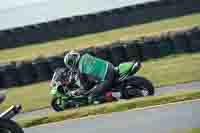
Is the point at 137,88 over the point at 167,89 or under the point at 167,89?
over

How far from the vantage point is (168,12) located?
2662cm

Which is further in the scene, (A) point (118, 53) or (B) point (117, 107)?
(A) point (118, 53)

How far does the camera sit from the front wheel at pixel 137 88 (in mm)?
13203

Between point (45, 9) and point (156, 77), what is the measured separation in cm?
1323

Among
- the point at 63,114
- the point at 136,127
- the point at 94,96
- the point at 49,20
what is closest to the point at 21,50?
the point at 49,20

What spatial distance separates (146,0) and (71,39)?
12.9 feet

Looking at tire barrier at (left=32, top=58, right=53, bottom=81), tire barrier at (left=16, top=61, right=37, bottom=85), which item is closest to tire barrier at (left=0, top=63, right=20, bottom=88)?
tire barrier at (left=16, top=61, right=37, bottom=85)

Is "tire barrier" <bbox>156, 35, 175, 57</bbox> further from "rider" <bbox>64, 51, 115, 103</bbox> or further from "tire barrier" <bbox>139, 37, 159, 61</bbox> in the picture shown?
"rider" <bbox>64, 51, 115, 103</bbox>

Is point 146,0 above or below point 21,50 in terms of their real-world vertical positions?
above

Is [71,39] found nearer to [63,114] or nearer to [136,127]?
[63,114]

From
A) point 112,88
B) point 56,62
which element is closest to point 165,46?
point 56,62

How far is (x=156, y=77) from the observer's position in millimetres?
16062

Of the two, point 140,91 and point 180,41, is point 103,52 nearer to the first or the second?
point 180,41

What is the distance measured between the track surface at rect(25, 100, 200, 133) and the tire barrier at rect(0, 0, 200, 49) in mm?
15378
